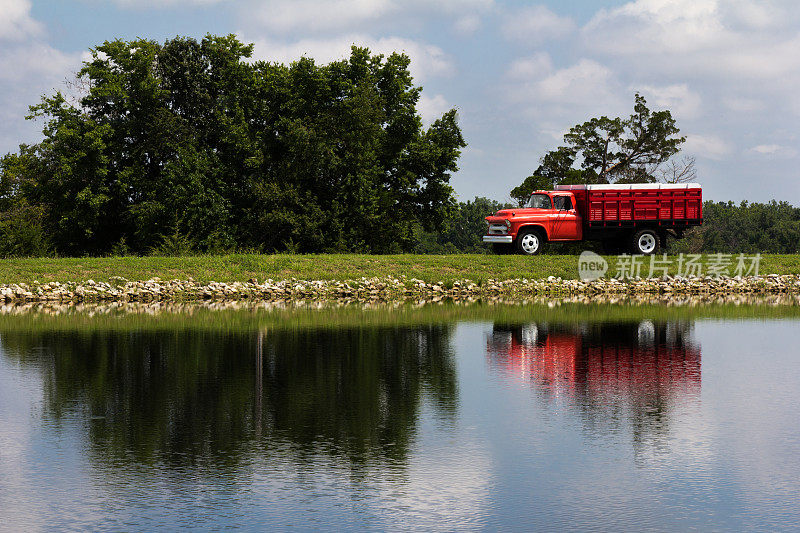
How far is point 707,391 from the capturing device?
1185 centimetres

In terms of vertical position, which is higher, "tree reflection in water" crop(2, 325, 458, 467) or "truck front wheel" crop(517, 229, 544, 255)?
"truck front wheel" crop(517, 229, 544, 255)

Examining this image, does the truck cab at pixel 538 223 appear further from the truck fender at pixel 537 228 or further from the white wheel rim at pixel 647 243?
the white wheel rim at pixel 647 243

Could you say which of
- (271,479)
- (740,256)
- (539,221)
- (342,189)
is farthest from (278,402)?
(342,189)

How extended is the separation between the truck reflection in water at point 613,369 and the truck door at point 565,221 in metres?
15.4

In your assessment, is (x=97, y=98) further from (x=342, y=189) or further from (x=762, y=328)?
(x=762, y=328)

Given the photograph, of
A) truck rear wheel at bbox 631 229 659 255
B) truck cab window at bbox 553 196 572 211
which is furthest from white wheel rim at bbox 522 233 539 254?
truck rear wheel at bbox 631 229 659 255

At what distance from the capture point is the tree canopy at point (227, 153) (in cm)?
4753

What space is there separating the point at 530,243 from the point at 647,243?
5018mm

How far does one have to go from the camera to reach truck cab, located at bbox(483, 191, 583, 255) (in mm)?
36312

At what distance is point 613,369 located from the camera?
13828mm

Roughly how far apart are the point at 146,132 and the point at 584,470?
45.1m

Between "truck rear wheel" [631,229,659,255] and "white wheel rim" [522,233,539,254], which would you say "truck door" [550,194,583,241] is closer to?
"white wheel rim" [522,233,539,254]

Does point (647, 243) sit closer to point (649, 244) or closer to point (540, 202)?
point (649, 244)

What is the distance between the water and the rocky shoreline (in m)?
13.3
